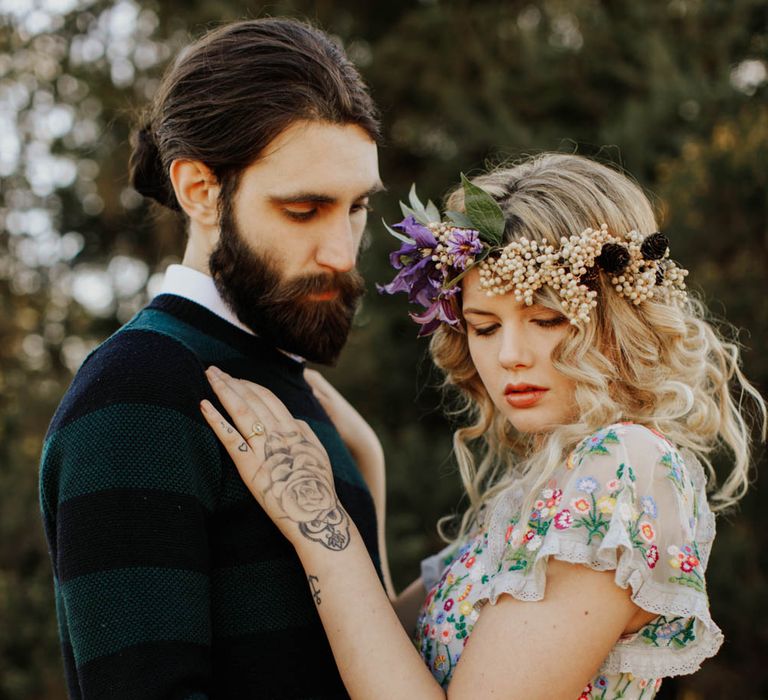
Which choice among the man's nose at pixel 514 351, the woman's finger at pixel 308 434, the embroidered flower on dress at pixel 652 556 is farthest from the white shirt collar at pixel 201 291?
the embroidered flower on dress at pixel 652 556

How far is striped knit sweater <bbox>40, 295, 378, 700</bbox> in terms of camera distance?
1776 mm

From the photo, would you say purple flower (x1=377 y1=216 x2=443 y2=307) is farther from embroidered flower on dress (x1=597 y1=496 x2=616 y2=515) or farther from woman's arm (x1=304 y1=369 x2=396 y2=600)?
Answer: embroidered flower on dress (x1=597 y1=496 x2=616 y2=515)

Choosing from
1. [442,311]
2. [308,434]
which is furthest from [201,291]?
[442,311]

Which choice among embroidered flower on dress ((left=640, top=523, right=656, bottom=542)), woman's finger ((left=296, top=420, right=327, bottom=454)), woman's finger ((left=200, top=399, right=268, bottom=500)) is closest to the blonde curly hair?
embroidered flower on dress ((left=640, top=523, right=656, bottom=542))

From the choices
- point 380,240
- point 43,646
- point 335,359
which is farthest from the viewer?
point 380,240

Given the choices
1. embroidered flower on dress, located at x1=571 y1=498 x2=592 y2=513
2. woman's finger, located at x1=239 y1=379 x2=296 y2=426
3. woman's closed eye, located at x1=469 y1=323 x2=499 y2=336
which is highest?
woman's closed eye, located at x1=469 y1=323 x2=499 y2=336

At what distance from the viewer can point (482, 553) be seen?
2242 mm

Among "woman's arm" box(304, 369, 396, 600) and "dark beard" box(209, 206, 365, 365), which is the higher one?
"dark beard" box(209, 206, 365, 365)

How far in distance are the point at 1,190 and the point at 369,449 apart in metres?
5.90

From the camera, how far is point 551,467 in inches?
78.5

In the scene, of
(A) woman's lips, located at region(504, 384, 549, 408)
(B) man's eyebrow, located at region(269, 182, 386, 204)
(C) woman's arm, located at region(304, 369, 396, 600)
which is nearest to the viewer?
(A) woman's lips, located at region(504, 384, 549, 408)

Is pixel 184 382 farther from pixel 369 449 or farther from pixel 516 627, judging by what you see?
pixel 369 449

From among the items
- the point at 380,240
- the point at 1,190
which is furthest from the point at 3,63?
the point at 380,240

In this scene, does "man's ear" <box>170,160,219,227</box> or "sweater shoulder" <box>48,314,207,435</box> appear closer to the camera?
"sweater shoulder" <box>48,314,207,435</box>
